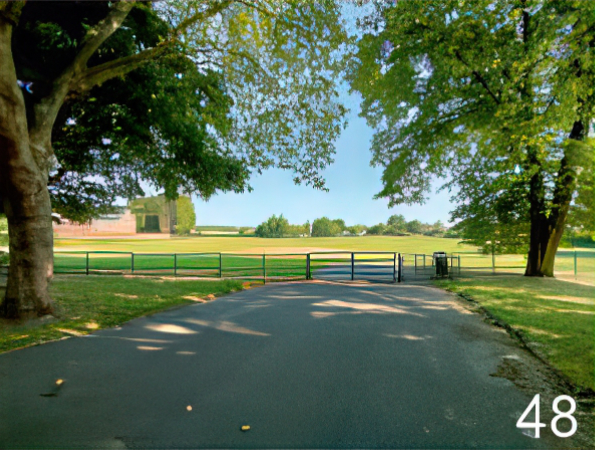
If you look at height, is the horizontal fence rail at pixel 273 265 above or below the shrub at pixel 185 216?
below

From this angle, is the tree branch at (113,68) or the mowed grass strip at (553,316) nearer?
the mowed grass strip at (553,316)

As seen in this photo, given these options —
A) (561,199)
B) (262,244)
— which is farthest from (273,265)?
(561,199)

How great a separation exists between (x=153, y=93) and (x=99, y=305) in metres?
5.13

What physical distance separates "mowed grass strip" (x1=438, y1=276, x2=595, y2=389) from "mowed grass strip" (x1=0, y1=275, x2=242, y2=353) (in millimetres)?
5714

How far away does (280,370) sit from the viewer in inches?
128

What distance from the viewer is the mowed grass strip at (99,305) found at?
4.88m

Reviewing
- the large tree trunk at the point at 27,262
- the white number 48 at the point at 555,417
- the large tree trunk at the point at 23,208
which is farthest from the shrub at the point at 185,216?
the white number 48 at the point at 555,417

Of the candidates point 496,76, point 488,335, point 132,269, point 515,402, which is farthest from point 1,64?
point 132,269

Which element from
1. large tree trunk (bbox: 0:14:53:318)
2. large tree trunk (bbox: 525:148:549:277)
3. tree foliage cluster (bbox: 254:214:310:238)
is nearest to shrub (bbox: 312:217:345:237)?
tree foliage cluster (bbox: 254:214:310:238)

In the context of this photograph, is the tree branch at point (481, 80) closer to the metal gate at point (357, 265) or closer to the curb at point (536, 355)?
the curb at point (536, 355)

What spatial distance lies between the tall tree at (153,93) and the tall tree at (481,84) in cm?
137

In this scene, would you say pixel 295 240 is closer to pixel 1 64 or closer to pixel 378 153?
pixel 378 153

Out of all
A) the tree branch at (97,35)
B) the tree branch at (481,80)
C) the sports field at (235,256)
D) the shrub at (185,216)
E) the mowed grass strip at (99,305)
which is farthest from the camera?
the sports field at (235,256)

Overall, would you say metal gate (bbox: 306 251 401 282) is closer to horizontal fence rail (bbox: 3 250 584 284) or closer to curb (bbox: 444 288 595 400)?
horizontal fence rail (bbox: 3 250 584 284)
